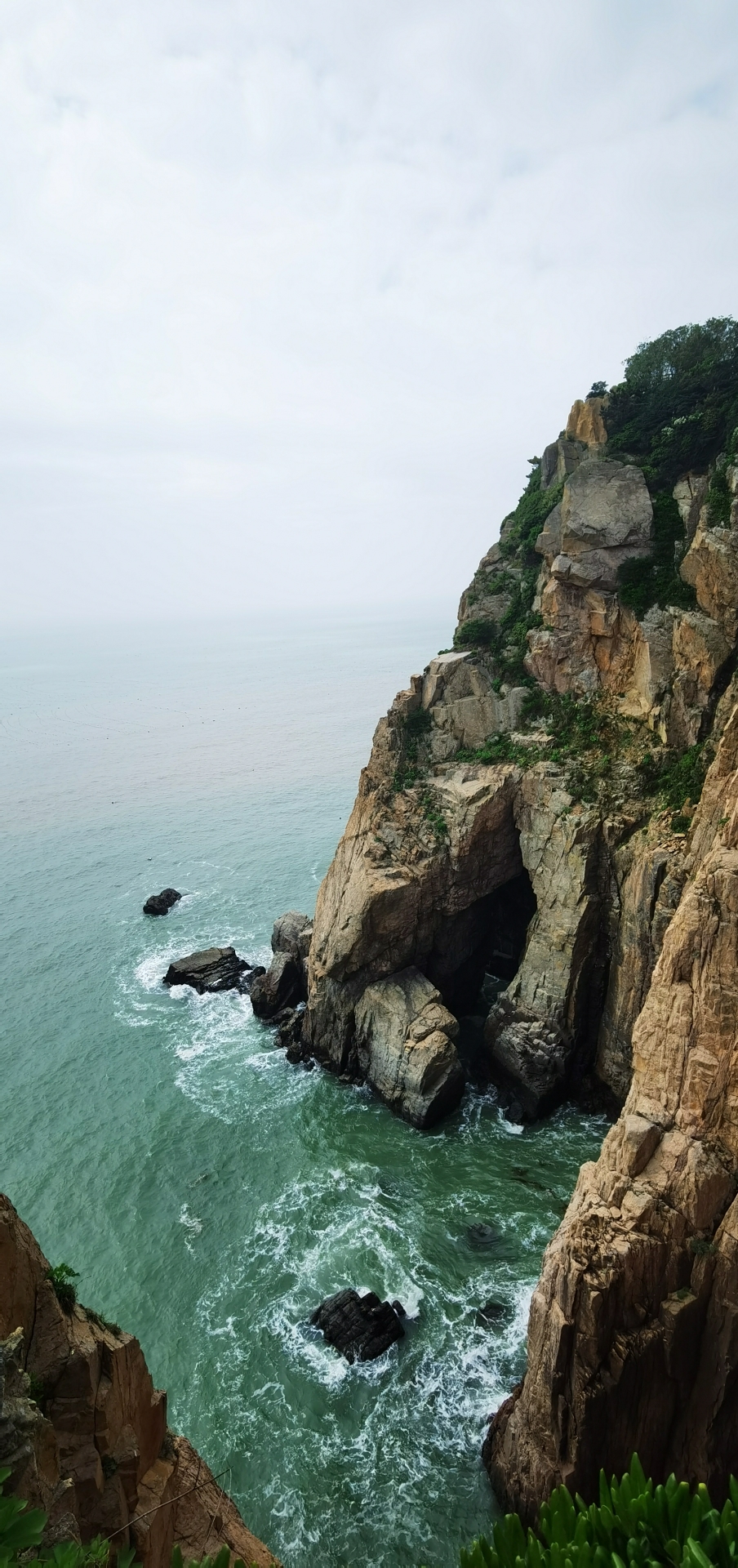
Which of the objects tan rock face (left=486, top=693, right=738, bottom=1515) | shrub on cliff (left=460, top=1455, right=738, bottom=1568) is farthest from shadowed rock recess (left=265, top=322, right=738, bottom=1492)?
shrub on cliff (left=460, top=1455, right=738, bottom=1568)

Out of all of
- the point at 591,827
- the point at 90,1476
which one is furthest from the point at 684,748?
the point at 90,1476

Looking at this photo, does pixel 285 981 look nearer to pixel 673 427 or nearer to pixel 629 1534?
pixel 673 427

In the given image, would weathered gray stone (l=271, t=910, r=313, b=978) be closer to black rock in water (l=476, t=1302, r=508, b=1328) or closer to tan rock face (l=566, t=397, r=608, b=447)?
black rock in water (l=476, t=1302, r=508, b=1328)

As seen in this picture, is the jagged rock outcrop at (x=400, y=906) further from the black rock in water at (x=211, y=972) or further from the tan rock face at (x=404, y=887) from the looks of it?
the black rock in water at (x=211, y=972)

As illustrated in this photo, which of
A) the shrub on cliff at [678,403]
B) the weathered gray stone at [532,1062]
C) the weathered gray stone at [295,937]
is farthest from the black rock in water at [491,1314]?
the shrub on cliff at [678,403]

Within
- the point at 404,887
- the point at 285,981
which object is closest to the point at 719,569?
the point at 404,887

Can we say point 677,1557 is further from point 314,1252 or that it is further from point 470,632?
point 470,632
